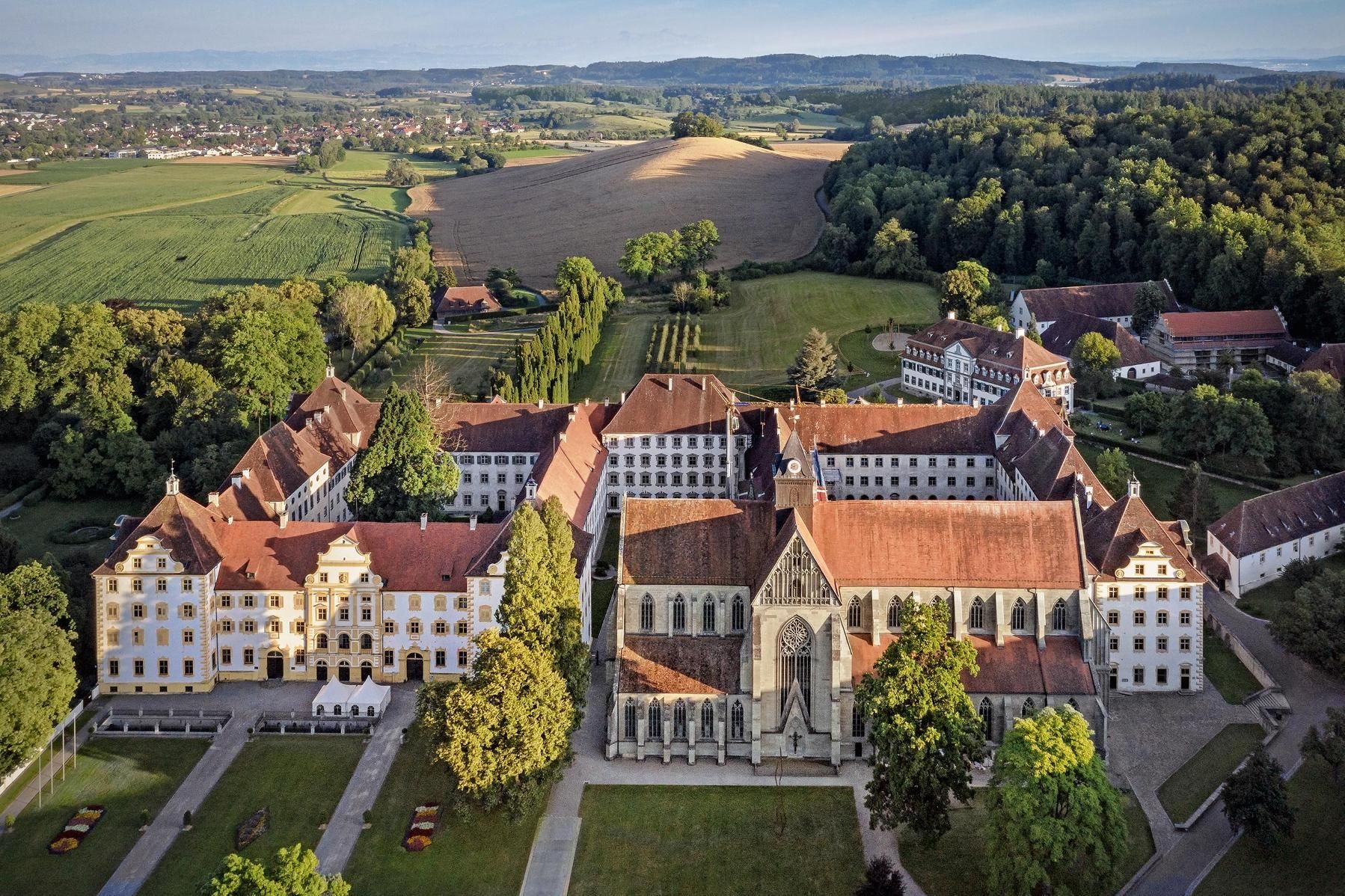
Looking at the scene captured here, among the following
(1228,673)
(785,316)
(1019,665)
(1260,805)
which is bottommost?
(1228,673)

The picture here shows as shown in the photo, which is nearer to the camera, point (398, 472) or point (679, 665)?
point (679, 665)

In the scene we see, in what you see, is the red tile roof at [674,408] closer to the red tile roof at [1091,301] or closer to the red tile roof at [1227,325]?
the red tile roof at [1091,301]

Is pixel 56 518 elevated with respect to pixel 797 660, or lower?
lower

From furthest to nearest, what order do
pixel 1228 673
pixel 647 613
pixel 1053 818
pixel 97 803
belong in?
pixel 1228 673 → pixel 647 613 → pixel 97 803 → pixel 1053 818

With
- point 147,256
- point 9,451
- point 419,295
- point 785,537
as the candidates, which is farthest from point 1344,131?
point 147,256

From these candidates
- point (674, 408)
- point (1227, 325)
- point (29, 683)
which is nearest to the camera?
point (29, 683)

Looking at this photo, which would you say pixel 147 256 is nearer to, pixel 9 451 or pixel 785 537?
pixel 9 451

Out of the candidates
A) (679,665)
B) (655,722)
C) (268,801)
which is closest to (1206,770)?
(679,665)

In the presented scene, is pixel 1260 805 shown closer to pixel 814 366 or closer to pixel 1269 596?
pixel 1269 596
